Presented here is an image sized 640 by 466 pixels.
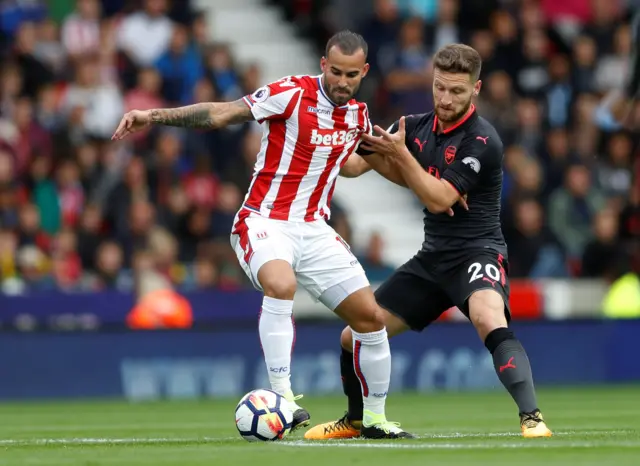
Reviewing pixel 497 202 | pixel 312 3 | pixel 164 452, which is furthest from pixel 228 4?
pixel 164 452

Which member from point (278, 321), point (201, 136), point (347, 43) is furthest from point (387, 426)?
point (201, 136)

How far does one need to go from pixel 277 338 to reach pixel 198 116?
4.81ft

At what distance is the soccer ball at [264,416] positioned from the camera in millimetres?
8898

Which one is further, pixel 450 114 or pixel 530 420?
pixel 450 114

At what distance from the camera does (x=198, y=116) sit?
9.27 m

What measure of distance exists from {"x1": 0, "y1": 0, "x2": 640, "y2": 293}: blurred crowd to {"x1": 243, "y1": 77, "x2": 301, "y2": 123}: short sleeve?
7425 millimetres

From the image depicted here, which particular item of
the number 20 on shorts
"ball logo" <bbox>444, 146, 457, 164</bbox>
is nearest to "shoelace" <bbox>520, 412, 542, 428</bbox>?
the number 20 on shorts

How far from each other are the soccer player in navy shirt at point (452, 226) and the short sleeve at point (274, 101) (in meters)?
0.58

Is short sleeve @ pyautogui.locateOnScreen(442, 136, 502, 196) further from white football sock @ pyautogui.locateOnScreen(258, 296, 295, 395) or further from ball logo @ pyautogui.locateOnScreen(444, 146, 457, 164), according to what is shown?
white football sock @ pyautogui.locateOnScreen(258, 296, 295, 395)

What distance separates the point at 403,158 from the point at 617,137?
34.7 ft

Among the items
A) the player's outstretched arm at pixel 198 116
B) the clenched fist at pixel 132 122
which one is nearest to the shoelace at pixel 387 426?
the player's outstretched arm at pixel 198 116

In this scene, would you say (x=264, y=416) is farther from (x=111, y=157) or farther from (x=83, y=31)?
(x=83, y=31)

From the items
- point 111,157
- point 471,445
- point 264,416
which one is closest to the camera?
point 471,445

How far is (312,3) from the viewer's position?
21.8 metres
